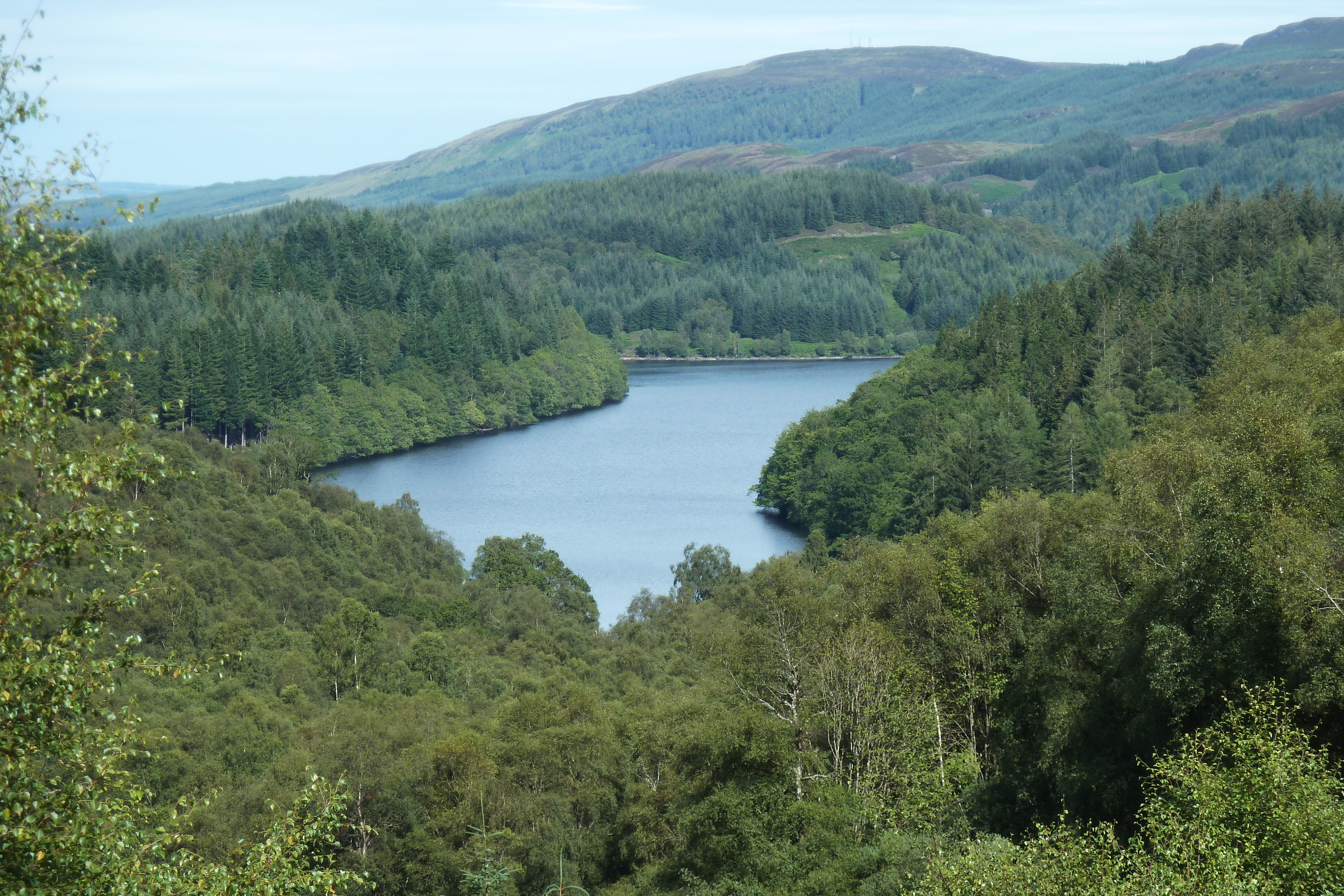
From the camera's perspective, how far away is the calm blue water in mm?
90062

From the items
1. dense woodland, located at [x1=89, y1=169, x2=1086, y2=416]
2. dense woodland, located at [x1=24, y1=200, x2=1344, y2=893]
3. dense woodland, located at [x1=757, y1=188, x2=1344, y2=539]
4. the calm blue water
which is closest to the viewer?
dense woodland, located at [x1=24, y1=200, x2=1344, y2=893]

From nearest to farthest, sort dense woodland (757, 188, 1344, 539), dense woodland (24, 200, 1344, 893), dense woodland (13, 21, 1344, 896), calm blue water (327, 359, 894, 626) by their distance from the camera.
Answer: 1. dense woodland (13, 21, 1344, 896)
2. dense woodland (24, 200, 1344, 893)
3. dense woodland (757, 188, 1344, 539)
4. calm blue water (327, 359, 894, 626)

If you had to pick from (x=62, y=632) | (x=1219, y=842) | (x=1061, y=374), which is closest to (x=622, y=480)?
(x=1061, y=374)

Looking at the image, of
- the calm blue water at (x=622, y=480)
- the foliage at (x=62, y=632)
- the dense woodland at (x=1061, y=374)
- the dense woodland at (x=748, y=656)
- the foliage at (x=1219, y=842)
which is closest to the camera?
the foliage at (x=62, y=632)

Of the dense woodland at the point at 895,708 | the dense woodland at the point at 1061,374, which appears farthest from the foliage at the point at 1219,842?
the dense woodland at the point at 1061,374

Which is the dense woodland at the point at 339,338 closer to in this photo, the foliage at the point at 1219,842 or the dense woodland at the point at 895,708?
the dense woodland at the point at 895,708

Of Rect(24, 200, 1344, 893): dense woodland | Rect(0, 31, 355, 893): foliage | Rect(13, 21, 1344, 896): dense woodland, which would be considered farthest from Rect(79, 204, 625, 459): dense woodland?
Rect(0, 31, 355, 893): foliage

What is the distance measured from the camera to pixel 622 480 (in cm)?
11206

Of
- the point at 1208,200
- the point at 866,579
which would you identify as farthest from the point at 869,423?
the point at 866,579

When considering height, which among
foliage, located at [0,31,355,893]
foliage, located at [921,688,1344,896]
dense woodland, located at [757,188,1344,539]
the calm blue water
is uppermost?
foliage, located at [0,31,355,893]

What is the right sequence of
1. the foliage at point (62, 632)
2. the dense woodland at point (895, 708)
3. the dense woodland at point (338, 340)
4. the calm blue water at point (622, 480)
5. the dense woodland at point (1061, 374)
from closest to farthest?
1. the foliage at point (62, 632)
2. the dense woodland at point (895, 708)
3. the dense woodland at point (1061, 374)
4. the calm blue water at point (622, 480)
5. the dense woodland at point (338, 340)

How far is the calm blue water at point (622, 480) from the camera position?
90062 mm

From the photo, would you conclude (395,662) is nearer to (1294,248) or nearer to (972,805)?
(972,805)

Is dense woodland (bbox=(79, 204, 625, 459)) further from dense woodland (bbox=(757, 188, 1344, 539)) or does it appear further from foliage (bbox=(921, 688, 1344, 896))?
foliage (bbox=(921, 688, 1344, 896))
